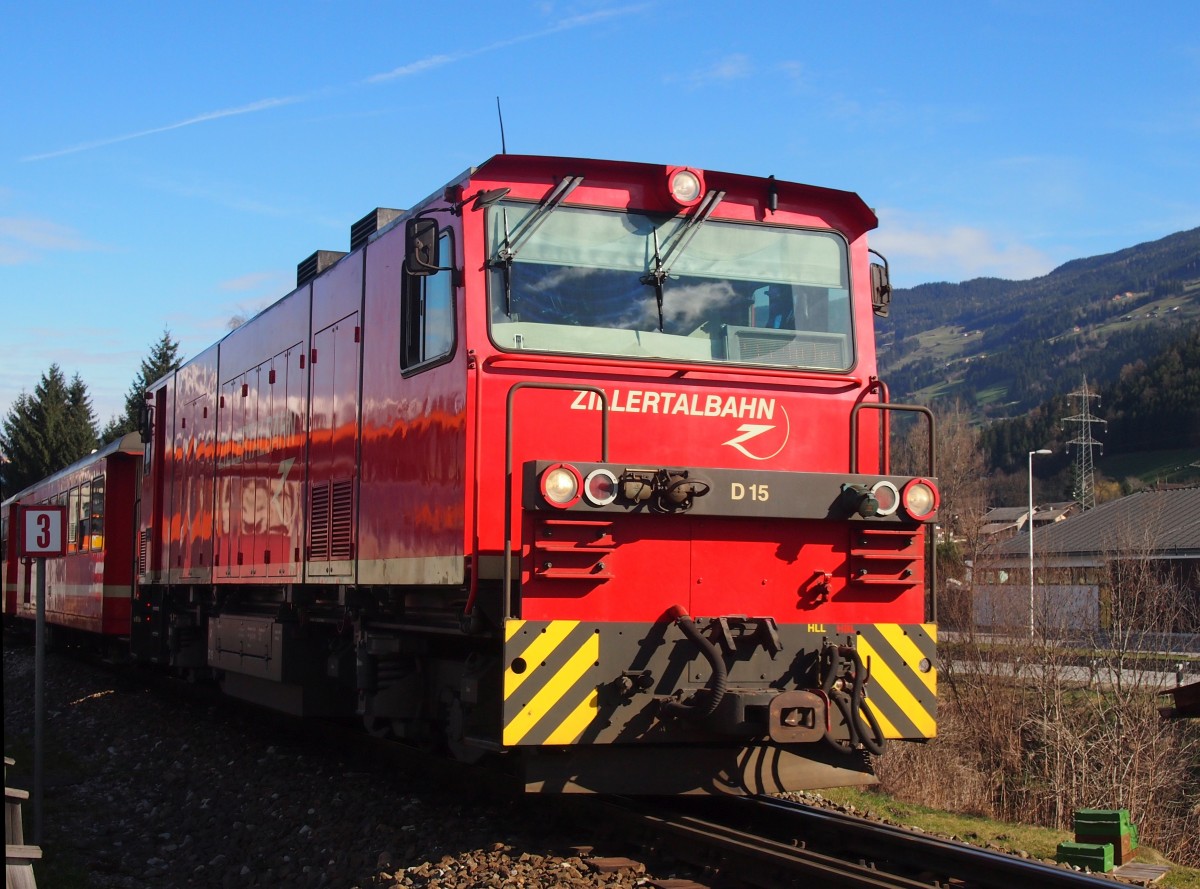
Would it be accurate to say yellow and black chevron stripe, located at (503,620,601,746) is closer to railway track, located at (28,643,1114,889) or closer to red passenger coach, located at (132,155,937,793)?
red passenger coach, located at (132,155,937,793)

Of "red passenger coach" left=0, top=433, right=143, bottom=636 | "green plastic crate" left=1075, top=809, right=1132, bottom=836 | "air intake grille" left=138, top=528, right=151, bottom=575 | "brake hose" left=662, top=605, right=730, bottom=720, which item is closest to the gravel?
"brake hose" left=662, top=605, right=730, bottom=720

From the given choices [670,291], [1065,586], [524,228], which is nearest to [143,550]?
[524,228]

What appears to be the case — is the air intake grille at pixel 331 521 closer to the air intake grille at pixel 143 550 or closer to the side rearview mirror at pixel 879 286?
the side rearview mirror at pixel 879 286

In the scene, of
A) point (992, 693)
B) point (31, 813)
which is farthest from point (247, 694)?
point (992, 693)

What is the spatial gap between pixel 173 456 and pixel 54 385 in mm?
54031

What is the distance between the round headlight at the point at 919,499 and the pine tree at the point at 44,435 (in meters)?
59.9

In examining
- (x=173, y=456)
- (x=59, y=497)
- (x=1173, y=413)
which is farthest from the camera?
(x=1173, y=413)

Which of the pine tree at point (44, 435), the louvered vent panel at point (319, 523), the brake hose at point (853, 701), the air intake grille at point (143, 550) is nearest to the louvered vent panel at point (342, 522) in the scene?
the louvered vent panel at point (319, 523)

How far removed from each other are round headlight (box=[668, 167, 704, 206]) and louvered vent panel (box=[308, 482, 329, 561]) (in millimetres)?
3634

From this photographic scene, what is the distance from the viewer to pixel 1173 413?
340ft

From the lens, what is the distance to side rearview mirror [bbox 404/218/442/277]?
22.8 ft

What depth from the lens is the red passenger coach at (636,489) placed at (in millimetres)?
6496

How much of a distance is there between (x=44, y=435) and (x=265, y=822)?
58.7 m

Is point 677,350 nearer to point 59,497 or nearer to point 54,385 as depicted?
point 59,497
